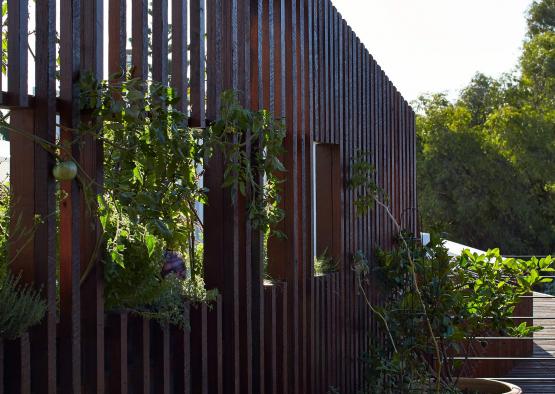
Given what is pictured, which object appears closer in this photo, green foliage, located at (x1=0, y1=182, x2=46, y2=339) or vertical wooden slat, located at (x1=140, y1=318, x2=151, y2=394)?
green foliage, located at (x1=0, y1=182, x2=46, y2=339)

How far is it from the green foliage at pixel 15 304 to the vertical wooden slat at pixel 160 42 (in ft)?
2.90

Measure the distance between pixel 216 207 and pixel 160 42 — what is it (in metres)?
0.81

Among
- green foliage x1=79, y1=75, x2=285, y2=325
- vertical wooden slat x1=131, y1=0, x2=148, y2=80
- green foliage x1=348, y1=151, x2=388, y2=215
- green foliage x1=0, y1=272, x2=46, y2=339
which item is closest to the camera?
green foliage x1=0, y1=272, x2=46, y2=339

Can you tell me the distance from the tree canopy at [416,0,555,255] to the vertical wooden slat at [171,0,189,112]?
19.3 metres

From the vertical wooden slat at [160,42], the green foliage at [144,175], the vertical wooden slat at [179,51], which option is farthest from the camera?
the vertical wooden slat at [179,51]

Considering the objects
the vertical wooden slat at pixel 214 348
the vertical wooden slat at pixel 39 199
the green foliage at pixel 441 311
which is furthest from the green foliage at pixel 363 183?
the vertical wooden slat at pixel 39 199

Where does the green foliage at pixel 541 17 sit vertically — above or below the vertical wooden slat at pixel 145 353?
above

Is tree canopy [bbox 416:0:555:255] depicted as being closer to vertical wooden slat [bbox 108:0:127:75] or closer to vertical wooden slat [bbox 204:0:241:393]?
vertical wooden slat [bbox 204:0:241:393]

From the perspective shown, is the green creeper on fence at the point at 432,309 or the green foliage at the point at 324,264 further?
the green creeper on fence at the point at 432,309

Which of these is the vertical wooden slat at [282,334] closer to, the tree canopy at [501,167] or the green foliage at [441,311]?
the green foliage at [441,311]

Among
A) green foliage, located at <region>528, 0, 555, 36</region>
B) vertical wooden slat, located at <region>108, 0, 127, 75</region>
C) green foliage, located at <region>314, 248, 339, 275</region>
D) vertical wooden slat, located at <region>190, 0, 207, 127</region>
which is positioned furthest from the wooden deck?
green foliage, located at <region>528, 0, 555, 36</region>

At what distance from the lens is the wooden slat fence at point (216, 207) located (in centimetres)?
264

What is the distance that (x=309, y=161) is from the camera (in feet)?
16.1

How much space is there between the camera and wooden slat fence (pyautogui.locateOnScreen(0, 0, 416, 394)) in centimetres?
264
